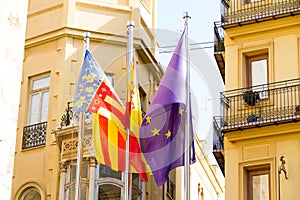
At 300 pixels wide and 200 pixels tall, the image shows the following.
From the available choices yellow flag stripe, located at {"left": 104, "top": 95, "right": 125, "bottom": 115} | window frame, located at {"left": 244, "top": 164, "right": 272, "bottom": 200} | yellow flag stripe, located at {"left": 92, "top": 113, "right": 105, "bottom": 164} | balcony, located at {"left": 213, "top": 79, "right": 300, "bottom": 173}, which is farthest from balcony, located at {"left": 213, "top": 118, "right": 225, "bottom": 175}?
yellow flag stripe, located at {"left": 92, "top": 113, "right": 105, "bottom": 164}

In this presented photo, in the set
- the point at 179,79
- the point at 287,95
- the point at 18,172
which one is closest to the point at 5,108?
the point at 179,79

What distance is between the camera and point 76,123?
2189 centimetres

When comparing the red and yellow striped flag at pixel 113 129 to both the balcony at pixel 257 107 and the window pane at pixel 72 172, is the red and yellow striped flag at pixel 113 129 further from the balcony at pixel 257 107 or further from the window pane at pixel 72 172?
the window pane at pixel 72 172

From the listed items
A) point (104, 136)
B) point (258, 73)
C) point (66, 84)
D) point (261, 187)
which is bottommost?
point (261, 187)

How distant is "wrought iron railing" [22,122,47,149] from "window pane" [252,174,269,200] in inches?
256

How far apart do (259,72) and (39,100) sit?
6959 millimetres

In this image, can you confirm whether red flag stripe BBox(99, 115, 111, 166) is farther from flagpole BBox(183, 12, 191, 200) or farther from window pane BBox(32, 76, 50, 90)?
window pane BBox(32, 76, 50, 90)

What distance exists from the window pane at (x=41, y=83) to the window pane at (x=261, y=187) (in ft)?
24.0

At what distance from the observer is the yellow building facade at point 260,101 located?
19.2 metres

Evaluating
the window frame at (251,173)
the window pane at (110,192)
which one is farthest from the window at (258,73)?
the window pane at (110,192)

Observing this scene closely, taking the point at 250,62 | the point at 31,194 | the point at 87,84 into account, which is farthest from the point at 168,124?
the point at 31,194

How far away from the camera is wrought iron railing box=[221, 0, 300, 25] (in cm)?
2030

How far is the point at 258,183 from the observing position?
19.6 m

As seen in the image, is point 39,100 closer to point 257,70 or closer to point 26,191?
point 26,191
